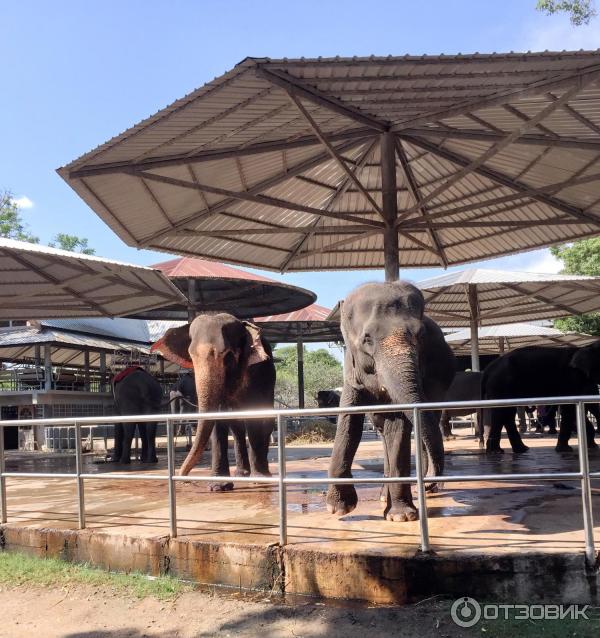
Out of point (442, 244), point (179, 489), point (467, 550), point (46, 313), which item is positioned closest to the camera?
point (467, 550)

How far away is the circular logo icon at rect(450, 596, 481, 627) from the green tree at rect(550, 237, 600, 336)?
23.4 m

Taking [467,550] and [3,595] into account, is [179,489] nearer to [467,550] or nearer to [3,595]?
[3,595]

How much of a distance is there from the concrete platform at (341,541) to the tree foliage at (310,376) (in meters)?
38.0

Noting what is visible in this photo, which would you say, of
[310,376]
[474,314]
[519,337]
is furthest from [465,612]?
[310,376]

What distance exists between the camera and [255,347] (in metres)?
7.87

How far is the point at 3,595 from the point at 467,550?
130 inches

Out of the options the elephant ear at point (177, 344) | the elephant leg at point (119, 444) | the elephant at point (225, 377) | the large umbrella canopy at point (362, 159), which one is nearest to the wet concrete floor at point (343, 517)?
the elephant at point (225, 377)

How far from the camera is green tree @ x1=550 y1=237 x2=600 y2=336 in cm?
2578

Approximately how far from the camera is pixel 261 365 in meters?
8.59

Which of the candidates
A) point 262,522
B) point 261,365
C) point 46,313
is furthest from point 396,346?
point 46,313

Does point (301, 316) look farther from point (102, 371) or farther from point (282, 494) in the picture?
point (282, 494)

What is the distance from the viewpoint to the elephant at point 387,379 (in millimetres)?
4844

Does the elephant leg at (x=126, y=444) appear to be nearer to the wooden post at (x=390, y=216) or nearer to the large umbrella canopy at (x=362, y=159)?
the large umbrella canopy at (x=362, y=159)

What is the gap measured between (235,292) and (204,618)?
52.6ft
